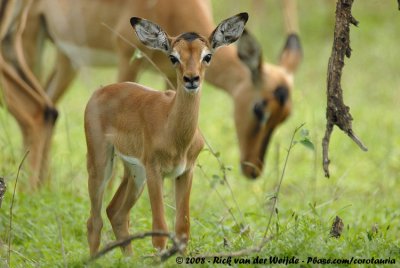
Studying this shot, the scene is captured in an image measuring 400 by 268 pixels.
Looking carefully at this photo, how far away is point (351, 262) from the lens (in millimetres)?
4070

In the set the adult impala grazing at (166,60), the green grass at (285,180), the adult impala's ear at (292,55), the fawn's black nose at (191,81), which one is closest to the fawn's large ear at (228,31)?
the fawn's black nose at (191,81)

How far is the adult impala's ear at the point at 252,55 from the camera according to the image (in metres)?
7.88

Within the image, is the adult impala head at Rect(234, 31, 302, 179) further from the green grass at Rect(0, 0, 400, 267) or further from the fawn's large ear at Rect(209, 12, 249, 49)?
the fawn's large ear at Rect(209, 12, 249, 49)

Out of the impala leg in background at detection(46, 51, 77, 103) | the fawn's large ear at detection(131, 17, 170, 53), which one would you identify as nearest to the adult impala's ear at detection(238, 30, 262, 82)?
the impala leg in background at detection(46, 51, 77, 103)

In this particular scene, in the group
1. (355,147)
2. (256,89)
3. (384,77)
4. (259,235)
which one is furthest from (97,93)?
(384,77)

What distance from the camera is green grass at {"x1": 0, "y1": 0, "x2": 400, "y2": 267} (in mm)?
4543

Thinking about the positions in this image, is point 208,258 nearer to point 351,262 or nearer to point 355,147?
point 351,262

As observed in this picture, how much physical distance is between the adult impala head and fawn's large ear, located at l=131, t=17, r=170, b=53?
3.49 meters

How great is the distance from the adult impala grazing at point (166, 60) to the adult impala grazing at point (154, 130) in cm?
289

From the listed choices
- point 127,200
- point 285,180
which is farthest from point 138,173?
point 285,180

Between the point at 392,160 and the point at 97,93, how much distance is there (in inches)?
185

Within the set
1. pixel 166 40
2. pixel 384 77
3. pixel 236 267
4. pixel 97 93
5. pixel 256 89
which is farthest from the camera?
pixel 384 77

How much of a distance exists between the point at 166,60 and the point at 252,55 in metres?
0.78

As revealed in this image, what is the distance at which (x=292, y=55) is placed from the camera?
345 inches
